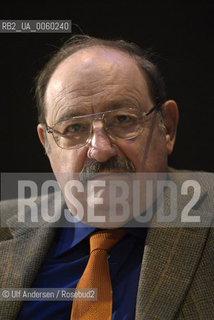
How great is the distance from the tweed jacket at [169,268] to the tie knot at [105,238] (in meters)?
0.14

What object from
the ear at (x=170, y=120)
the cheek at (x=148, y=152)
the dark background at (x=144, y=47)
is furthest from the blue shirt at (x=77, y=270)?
the dark background at (x=144, y=47)

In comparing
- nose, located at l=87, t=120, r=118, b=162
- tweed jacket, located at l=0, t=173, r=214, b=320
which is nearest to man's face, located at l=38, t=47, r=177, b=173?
nose, located at l=87, t=120, r=118, b=162

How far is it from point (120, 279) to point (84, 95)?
57 cm

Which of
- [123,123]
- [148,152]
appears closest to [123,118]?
[123,123]

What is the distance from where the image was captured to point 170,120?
138 centimetres

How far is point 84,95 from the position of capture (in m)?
1.22

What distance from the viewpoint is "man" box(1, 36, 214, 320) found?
1.03 meters

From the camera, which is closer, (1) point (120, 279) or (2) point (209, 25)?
(1) point (120, 279)

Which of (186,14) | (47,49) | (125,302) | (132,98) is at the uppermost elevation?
(186,14)

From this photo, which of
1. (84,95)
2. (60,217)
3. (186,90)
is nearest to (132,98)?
(84,95)

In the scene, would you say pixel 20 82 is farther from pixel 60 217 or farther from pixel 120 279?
pixel 120 279

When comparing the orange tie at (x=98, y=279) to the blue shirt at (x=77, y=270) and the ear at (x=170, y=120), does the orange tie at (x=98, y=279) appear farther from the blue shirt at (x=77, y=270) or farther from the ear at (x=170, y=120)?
the ear at (x=170, y=120)

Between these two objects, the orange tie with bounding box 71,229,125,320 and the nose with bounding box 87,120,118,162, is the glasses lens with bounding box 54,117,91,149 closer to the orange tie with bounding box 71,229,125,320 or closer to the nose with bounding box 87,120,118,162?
the nose with bounding box 87,120,118,162

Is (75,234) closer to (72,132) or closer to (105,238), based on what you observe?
(105,238)
